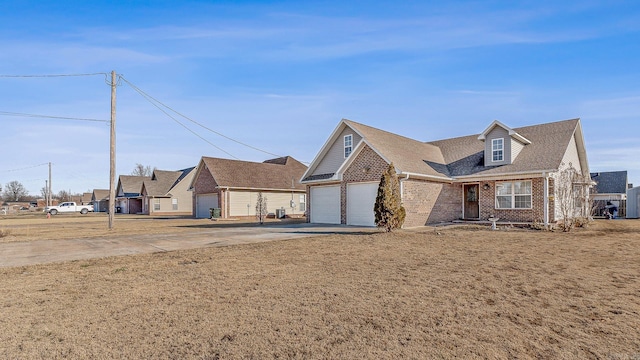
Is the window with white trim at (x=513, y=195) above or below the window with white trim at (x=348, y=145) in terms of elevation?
below

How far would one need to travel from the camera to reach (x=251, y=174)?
112ft

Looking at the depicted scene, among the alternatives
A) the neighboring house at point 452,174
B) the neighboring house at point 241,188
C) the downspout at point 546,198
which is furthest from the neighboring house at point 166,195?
the downspout at point 546,198

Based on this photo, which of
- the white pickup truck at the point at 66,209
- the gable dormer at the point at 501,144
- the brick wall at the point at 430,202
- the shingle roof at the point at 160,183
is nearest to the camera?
the brick wall at the point at 430,202

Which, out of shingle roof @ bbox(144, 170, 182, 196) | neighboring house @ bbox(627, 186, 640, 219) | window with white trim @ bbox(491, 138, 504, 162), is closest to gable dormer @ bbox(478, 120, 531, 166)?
window with white trim @ bbox(491, 138, 504, 162)

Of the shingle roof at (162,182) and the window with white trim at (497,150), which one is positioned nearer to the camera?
the window with white trim at (497,150)

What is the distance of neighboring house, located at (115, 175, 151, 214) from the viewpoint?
172 feet

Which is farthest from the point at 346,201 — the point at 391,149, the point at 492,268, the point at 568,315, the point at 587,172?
the point at 587,172

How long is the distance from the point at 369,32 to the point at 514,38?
5799mm

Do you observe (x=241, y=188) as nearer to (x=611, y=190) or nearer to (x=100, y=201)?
(x=611, y=190)

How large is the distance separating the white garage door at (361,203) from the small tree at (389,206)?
3450 millimetres

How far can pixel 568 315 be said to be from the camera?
15.6 ft

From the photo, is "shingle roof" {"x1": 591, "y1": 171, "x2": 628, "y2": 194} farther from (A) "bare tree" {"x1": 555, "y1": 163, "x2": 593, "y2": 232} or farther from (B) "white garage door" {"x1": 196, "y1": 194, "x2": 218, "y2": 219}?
(B) "white garage door" {"x1": 196, "y1": 194, "x2": 218, "y2": 219}

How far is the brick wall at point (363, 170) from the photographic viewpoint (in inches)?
736

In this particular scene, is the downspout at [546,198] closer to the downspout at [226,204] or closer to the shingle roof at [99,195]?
the downspout at [226,204]
